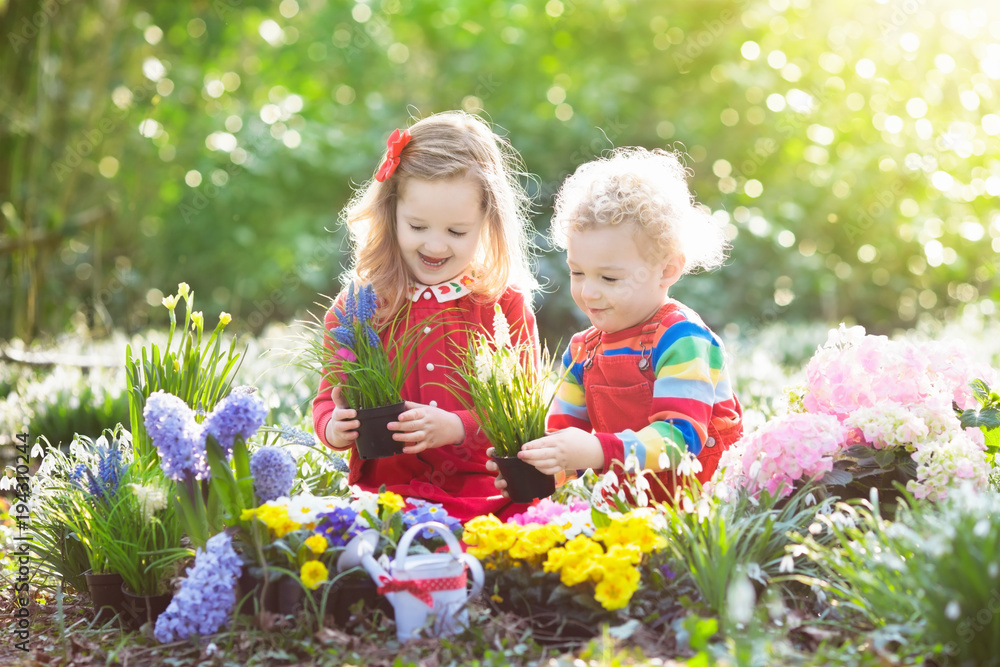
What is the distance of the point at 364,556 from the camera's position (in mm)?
2379

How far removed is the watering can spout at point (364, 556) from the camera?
2.33 m

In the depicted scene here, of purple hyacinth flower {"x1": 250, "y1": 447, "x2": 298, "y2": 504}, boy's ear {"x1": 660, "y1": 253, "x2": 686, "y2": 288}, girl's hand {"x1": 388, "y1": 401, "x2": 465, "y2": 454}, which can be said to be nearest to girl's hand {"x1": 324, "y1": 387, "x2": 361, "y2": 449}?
girl's hand {"x1": 388, "y1": 401, "x2": 465, "y2": 454}

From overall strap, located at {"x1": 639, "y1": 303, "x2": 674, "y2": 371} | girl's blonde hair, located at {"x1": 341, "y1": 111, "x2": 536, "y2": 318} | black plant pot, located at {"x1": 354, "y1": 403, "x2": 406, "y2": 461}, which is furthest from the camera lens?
girl's blonde hair, located at {"x1": 341, "y1": 111, "x2": 536, "y2": 318}

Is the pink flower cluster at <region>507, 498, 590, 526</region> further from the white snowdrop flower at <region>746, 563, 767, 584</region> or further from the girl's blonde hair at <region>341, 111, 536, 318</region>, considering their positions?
the girl's blonde hair at <region>341, 111, 536, 318</region>

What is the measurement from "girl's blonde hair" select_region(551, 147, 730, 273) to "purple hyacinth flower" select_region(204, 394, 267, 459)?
1.17 meters

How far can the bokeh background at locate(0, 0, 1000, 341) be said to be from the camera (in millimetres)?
9625

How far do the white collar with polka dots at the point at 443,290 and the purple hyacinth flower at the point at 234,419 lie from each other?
3.21 ft

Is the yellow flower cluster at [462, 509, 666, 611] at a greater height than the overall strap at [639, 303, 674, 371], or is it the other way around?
the overall strap at [639, 303, 674, 371]

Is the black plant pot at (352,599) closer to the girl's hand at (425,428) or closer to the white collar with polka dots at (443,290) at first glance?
the girl's hand at (425,428)

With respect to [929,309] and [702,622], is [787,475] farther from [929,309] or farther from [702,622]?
[929,309]

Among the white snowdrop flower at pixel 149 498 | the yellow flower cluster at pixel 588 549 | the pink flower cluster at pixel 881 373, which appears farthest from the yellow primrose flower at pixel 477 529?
the pink flower cluster at pixel 881 373

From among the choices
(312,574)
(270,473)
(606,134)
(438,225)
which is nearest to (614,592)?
(312,574)

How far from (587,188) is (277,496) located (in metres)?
1.41

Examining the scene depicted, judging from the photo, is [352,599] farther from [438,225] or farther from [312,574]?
[438,225]
